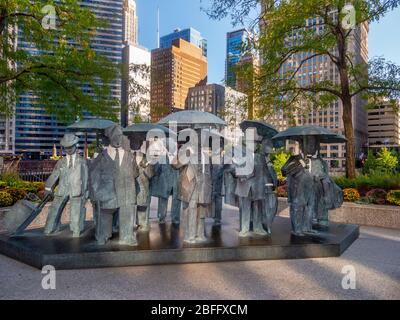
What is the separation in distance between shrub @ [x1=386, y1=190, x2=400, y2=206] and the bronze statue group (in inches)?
127

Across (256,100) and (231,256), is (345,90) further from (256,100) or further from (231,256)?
(231,256)

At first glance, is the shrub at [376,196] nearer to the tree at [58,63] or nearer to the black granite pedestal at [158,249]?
the black granite pedestal at [158,249]

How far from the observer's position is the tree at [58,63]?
40.1 feet

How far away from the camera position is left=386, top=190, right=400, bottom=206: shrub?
10.8 meters

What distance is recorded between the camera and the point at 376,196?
37.8ft

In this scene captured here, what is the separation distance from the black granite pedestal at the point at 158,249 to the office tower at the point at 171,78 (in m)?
11.3

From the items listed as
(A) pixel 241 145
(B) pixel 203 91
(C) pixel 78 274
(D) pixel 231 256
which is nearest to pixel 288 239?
(D) pixel 231 256

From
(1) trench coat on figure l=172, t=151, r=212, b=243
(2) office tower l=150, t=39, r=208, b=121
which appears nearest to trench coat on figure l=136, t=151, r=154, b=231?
(1) trench coat on figure l=172, t=151, r=212, b=243

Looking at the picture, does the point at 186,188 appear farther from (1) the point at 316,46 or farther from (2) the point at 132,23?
(2) the point at 132,23

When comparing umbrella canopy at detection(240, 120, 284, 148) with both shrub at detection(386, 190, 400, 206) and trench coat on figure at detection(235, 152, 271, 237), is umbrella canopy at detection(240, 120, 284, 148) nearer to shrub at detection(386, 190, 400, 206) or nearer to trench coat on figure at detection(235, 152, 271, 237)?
trench coat on figure at detection(235, 152, 271, 237)

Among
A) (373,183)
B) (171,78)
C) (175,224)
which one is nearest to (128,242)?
(175,224)

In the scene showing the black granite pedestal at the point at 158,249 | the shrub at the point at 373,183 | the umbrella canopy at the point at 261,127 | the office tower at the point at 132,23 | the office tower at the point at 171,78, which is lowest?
the black granite pedestal at the point at 158,249

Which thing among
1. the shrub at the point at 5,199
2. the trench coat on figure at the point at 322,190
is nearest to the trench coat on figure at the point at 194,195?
the trench coat on figure at the point at 322,190

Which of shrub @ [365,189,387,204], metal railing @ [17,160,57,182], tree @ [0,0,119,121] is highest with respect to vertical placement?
tree @ [0,0,119,121]
